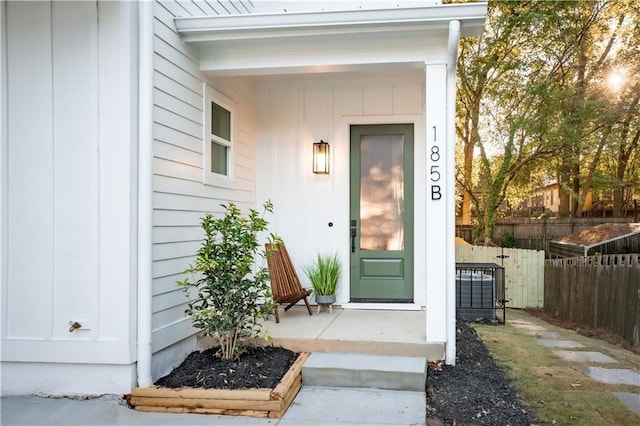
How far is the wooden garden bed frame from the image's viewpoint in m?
2.84

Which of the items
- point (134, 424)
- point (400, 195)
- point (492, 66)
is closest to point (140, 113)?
point (134, 424)

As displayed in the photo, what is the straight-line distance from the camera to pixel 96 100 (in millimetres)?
3057

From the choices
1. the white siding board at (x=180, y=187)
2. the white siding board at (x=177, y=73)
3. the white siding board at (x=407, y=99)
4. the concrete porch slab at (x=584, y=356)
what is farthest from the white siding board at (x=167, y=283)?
the concrete porch slab at (x=584, y=356)

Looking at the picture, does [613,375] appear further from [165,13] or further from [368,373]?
[165,13]

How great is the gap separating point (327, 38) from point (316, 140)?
163 cm

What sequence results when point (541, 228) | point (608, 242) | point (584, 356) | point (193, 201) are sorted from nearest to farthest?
A: point (193, 201) < point (584, 356) < point (608, 242) < point (541, 228)

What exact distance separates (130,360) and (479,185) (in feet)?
32.6

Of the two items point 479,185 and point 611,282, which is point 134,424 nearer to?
point 611,282

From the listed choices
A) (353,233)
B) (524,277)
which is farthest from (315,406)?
(524,277)

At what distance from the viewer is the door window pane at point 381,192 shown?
16.7 ft

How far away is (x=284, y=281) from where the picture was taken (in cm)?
470

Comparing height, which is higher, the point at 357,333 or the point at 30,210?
the point at 30,210

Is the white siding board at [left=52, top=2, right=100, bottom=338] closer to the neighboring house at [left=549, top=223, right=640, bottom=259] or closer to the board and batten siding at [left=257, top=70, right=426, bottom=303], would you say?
the board and batten siding at [left=257, top=70, right=426, bottom=303]

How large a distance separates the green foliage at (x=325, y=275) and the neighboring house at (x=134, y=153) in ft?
3.91
